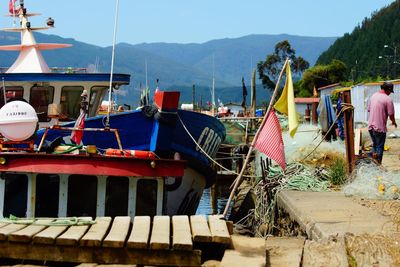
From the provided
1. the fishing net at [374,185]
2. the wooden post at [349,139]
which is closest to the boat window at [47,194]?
the fishing net at [374,185]

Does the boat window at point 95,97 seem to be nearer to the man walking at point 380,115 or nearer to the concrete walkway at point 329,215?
the concrete walkway at point 329,215

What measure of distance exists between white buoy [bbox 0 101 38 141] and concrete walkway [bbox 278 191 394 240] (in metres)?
3.58

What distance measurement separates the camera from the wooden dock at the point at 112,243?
544 cm

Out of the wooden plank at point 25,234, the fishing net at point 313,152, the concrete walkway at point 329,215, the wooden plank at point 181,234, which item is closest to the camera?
the wooden plank at point 181,234

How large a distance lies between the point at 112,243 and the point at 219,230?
0.94 metres

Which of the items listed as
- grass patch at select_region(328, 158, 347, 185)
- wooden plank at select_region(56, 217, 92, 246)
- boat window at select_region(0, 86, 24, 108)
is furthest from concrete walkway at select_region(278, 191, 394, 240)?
boat window at select_region(0, 86, 24, 108)

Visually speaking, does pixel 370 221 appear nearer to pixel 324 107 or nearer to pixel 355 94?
pixel 324 107

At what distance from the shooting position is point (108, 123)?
916 cm

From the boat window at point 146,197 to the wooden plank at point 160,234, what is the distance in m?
2.14

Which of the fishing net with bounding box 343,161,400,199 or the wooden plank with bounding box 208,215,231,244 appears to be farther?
the fishing net with bounding box 343,161,400,199

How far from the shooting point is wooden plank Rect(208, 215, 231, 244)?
5.54m

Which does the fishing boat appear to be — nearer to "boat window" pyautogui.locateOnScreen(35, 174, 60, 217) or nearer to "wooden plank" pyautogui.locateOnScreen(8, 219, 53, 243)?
"boat window" pyautogui.locateOnScreen(35, 174, 60, 217)

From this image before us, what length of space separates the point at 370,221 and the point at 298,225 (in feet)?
3.75

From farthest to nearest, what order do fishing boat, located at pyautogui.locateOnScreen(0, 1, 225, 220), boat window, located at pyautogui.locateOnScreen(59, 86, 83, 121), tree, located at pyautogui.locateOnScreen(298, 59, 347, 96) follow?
tree, located at pyautogui.locateOnScreen(298, 59, 347, 96), boat window, located at pyautogui.locateOnScreen(59, 86, 83, 121), fishing boat, located at pyautogui.locateOnScreen(0, 1, 225, 220)
